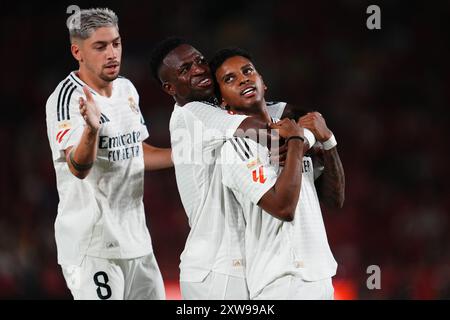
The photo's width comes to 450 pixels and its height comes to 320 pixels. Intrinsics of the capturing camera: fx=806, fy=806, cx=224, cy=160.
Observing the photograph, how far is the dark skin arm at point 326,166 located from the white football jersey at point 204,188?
14.2 inches

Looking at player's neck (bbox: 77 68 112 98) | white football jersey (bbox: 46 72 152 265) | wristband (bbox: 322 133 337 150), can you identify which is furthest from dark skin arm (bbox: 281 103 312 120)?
player's neck (bbox: 77 68 112 98)

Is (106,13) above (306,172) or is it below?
above

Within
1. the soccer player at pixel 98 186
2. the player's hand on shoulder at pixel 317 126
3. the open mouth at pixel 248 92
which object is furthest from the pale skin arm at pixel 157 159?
the player's hand on shoulder at pixel 317 126

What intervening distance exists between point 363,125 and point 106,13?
5.75 meters

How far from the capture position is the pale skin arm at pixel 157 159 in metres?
4.54

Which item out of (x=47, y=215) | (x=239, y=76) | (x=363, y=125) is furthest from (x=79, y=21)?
(x=363, y=125)

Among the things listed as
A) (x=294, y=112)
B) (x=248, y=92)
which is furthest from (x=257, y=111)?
(x=294, y=112)

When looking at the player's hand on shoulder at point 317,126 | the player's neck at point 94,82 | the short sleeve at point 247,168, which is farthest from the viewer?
the player's neck at point 94,82

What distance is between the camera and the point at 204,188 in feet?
12.9

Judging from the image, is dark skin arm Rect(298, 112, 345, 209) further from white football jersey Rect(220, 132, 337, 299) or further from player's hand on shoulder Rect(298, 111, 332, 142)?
white football jersey Rect(220, 132, 337, 299)

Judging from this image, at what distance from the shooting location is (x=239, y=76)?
12.7 feet

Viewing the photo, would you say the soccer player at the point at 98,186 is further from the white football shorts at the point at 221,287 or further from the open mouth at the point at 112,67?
the white football shorts at the point at 221,287

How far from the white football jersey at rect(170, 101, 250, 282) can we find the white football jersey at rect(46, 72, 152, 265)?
391 millimetres
